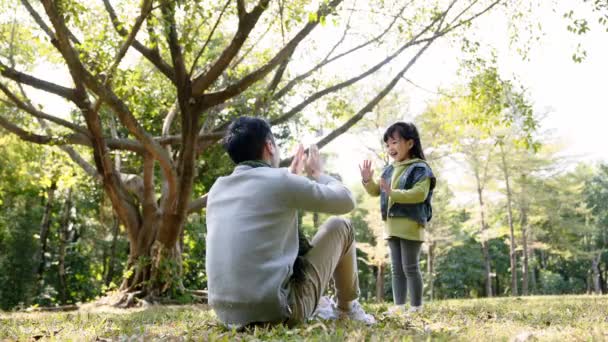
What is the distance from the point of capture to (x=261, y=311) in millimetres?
2770

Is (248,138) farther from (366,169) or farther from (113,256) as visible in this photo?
(113,256)

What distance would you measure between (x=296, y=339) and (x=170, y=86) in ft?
33.6

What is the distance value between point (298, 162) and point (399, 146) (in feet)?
6.35

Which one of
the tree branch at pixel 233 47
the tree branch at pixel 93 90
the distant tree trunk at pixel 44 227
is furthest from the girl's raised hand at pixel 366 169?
the distant tree trunk at pixel 44 227

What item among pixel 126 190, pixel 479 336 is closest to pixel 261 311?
pixel 479 336

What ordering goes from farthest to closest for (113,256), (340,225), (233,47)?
(113,256) → (233,47) → (340,225)

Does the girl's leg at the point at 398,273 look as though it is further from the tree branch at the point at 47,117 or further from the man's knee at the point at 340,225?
the tree branch at the point at 47,117

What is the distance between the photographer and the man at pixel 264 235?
8.90ft

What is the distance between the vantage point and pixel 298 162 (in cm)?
307

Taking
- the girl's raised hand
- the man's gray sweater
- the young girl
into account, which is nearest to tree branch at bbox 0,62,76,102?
the young girl

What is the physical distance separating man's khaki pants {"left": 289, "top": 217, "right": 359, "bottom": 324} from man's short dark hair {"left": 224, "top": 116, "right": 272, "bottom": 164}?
59cm

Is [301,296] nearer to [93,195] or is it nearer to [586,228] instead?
[93,195]

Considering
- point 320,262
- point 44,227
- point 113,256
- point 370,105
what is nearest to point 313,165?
point 320,262

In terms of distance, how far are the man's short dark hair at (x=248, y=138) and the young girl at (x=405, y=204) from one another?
1.57m
